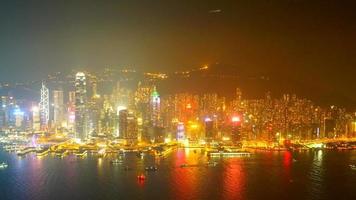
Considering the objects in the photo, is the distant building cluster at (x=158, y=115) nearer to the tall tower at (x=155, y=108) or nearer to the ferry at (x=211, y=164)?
the tall tower at (x=155, y=108)

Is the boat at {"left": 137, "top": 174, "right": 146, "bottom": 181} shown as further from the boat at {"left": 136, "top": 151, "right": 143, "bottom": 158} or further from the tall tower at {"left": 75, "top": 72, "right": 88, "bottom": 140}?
the tall tower at {"left": 75, "top": 72, "right": 88, "bottom": 140}

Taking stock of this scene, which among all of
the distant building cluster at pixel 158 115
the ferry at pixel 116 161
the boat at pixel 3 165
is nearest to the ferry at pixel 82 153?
the ferry at pixel 116 161

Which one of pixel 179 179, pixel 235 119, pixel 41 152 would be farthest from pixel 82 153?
pixel 235 119

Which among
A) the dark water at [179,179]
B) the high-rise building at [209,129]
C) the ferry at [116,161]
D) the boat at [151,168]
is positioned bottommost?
the dark water at [179,179]

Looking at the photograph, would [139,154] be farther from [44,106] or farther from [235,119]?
[44,106]

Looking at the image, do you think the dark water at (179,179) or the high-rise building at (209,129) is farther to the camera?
the high-rise building at (209,129)

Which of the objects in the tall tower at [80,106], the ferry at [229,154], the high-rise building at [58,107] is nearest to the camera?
the ferry at [229,154]

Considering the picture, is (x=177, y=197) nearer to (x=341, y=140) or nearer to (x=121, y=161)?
(x=121, y=161)
